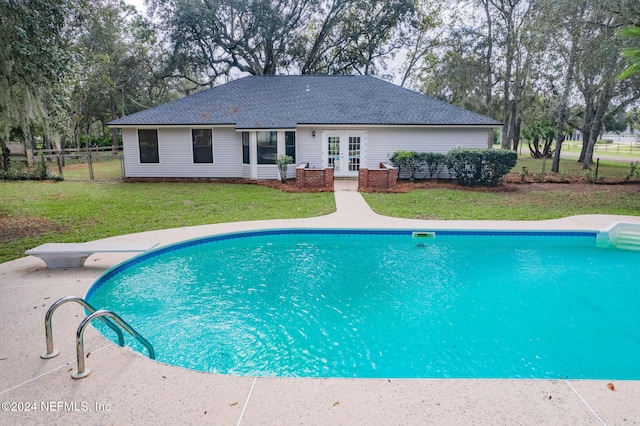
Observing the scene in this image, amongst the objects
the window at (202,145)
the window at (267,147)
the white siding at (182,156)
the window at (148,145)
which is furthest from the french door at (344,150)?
the window at (148,145)

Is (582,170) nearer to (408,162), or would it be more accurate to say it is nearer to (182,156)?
(408,162)

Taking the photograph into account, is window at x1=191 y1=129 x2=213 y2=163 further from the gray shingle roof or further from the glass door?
the glass door

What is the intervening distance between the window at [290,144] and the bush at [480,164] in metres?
6.04

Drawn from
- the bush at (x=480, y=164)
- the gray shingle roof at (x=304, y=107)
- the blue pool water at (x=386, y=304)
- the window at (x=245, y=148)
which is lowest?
the blue pool water at (x=386, y=304)

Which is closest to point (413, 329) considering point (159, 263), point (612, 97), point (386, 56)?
point (159, 263)

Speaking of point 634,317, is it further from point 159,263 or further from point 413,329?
point 159,263

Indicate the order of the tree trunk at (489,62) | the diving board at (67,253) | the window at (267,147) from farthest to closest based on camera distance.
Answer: the tree trunk at (489,62) < the window at (267,147) < the diving board at (67,253)

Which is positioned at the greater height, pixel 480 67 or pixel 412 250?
pixel 480 67

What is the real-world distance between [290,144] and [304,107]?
210 centimetres

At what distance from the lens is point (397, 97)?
18.4m

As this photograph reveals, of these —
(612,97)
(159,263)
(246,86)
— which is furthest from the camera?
(612,97)

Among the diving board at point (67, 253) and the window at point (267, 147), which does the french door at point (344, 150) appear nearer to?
the window at point (267, 147)

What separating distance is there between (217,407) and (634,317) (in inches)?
219

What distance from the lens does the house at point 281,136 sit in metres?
16.1
